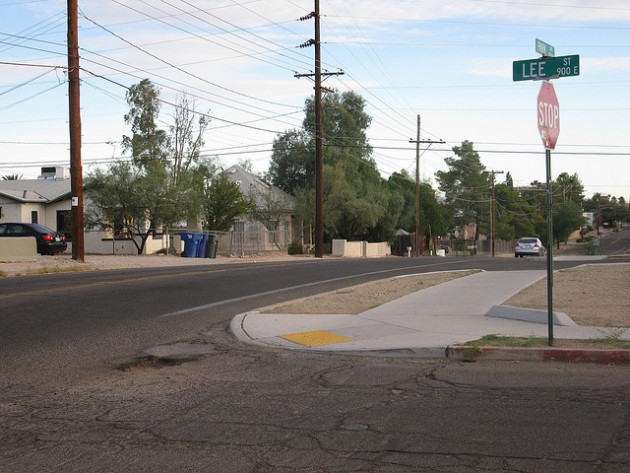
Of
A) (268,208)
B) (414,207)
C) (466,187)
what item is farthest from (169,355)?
(466,187)

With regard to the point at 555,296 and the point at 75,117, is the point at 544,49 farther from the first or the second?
the point at 75,117

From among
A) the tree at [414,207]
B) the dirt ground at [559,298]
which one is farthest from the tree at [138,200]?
the tree at [414,207]

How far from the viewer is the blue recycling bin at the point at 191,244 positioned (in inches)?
1394

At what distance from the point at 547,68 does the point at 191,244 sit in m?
27.7

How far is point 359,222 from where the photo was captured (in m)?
54.1

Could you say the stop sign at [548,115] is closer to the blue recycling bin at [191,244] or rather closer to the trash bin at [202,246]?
the blue recycling bin at [191,244]

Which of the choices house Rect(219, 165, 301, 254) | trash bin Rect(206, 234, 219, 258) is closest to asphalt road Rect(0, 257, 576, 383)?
trash bin Rect(206, 234, 219, 258)

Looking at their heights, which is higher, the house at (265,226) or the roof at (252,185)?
the roof at (252,185)

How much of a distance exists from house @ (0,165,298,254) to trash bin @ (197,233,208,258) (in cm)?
259

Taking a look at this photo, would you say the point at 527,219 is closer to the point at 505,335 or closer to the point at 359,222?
the point at 359,222

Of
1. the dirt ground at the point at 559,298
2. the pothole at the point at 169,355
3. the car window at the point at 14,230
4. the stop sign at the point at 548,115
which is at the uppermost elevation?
the stop sign at the point at 548,115

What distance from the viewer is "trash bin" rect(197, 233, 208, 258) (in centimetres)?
3566

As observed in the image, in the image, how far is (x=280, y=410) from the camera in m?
6.71

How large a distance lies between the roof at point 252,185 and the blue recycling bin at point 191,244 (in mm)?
14609
